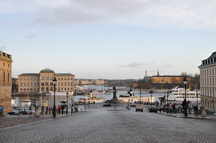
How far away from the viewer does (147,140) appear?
1438 cm

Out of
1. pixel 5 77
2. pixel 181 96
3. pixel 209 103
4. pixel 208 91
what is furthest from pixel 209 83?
pixel 181 96

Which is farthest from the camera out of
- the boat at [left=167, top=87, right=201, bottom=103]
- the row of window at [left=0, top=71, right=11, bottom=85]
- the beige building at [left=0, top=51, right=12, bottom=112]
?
the boat at [left=167, top=87, right=201, bottom=103]

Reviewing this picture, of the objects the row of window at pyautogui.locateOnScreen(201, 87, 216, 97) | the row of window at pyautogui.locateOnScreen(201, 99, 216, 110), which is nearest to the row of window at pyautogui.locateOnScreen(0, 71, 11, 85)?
the row of window at pyautogui.locateOnScreen(201, 87, 216, 97)

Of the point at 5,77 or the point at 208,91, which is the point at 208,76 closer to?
the point at 208,91

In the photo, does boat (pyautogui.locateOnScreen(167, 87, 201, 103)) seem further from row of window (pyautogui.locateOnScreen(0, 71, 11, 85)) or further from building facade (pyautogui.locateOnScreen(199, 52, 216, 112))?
row of window (pyautogui.locateOnScreen(0, 71, 11, 85))

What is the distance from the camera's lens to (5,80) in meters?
58.4

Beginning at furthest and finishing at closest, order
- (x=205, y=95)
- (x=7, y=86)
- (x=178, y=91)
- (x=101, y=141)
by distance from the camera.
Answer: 1. (x=178, y=91)
2. (x=205, y=95)
3. (x=7, y=86)
4. (x=101, y=141)

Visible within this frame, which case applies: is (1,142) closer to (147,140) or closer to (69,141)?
(69,141)

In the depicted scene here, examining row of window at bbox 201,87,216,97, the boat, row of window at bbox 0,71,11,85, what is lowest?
the boat

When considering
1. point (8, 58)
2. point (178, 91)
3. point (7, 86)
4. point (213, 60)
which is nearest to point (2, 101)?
point (7, 86)

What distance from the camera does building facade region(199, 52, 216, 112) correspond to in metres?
61.8

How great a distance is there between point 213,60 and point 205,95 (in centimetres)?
1131

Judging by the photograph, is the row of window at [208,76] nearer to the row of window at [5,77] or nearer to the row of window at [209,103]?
the row of window at [209,103]

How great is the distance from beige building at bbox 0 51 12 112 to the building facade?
40711 millimetres
